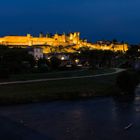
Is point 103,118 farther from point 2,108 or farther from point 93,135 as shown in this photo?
point 2,108

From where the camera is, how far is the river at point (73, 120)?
13453 millimetres

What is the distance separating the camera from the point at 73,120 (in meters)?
16.5

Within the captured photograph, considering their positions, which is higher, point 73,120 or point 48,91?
point 48,91

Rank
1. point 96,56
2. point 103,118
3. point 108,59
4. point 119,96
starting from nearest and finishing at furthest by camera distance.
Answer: point 103,118 → point 119,96 → point 96,56 → point 108,59

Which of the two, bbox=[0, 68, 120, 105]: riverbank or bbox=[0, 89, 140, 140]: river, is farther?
bbox=[0, 68, 120, 105]: riverbank

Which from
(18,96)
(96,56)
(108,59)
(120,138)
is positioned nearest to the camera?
(120,138)

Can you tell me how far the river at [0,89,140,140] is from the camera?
44.1 feet

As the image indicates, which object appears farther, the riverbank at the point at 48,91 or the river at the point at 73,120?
the riverbank at the point at 48,91

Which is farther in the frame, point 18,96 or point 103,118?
point 18,96

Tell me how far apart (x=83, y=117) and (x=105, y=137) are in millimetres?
4160

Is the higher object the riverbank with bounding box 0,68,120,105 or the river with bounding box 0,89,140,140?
the riverbank with bounding box 0,68,120,105

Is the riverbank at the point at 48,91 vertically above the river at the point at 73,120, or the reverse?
the riverbank at the point at 48,91

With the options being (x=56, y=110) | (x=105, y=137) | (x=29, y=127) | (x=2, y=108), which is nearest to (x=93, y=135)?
(x=105, y=137)

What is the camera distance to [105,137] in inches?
524
